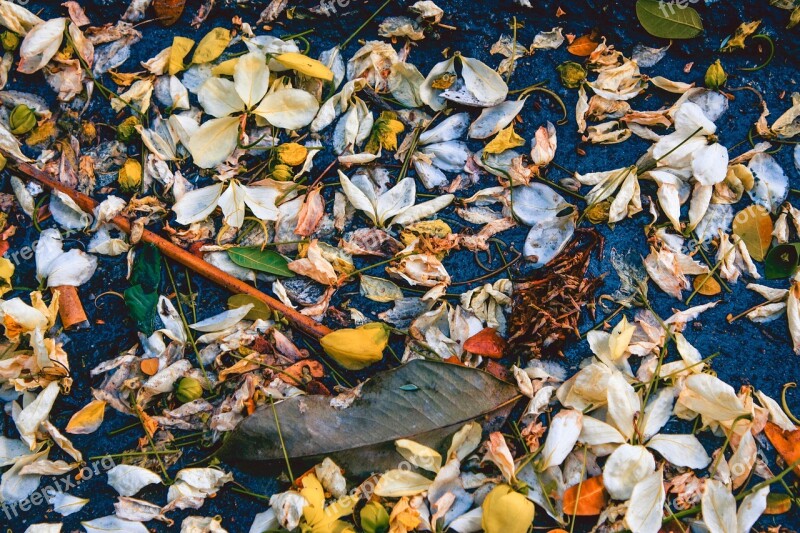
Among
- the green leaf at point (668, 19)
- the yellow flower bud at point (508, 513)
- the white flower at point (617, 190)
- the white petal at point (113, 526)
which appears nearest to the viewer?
the yellow flower bud at point (508, 513)

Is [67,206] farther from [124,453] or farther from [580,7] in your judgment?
[580,7]

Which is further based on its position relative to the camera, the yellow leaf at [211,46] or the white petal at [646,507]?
the yellow leaf at [211,46]

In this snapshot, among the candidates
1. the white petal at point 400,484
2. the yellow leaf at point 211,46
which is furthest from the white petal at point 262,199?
the white petal at point 400,484

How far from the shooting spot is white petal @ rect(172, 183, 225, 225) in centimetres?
138

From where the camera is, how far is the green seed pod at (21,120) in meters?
1.45

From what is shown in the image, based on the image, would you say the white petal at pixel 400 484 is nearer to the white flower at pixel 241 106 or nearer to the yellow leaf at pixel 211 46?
the white flower at pixel 241 106

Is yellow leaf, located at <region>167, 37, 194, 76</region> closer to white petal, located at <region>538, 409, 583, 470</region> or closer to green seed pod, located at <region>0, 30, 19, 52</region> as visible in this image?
green seed pod, located at <region>0, 30, 19, 52</region>

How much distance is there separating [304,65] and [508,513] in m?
0.95

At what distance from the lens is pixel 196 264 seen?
4.44 ft

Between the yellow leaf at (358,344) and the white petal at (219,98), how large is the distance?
528mm

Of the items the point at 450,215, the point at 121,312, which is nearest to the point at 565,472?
the point at 450,215

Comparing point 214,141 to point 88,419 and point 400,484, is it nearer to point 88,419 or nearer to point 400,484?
point 88,419

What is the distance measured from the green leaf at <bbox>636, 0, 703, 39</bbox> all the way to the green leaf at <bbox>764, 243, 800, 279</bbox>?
19.3 inches

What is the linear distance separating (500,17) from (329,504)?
3.50ft
